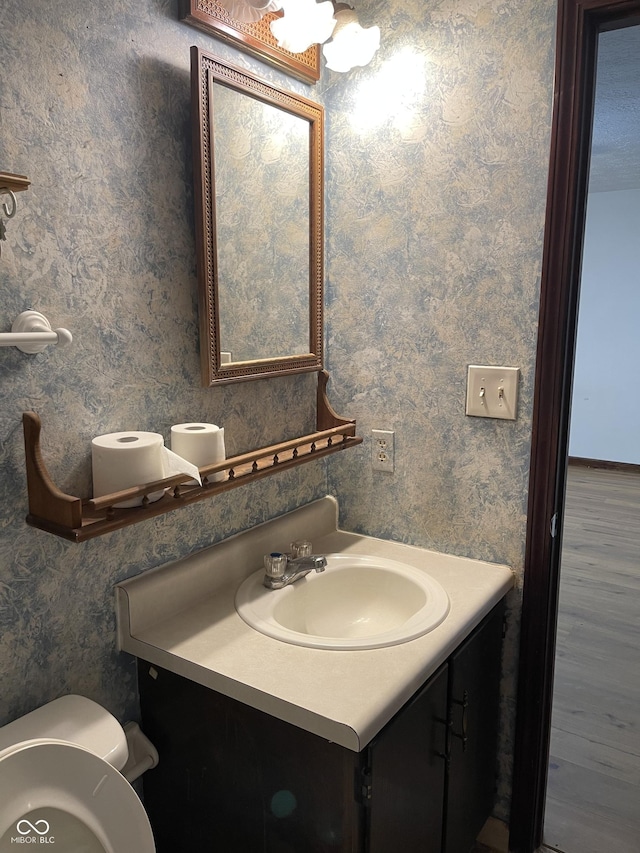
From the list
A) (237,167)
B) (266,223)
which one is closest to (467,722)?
(266,223)

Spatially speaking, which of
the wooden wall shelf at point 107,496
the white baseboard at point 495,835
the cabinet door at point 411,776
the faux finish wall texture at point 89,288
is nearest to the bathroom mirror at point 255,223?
the faux finish wall texture at point 89,288

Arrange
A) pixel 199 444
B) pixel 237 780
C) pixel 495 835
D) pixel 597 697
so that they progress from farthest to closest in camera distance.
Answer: pixel 597 697
pixel 495 835
pixel 199 444
pixel 237 780

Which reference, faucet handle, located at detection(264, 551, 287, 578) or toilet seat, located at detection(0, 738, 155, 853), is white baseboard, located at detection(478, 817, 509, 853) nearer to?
faucet handle, located at detection(264, 551, 287, 578)

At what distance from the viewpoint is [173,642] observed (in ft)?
4.09

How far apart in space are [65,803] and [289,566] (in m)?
0.69

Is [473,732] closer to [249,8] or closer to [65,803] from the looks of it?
[65,803]

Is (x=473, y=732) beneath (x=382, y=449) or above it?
beneath

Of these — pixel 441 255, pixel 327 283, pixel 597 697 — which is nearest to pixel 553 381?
pixel 441 255

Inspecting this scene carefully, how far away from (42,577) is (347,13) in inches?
54.4

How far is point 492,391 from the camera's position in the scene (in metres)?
1.56

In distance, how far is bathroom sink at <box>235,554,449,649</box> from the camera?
54.4 inches

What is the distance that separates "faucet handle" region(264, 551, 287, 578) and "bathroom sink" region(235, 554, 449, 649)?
0.04 m

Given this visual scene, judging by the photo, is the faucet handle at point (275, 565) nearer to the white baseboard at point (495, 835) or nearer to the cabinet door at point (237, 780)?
the cabinet door at point (237, 780)

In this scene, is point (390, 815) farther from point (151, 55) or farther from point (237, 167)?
point (151, 55)
